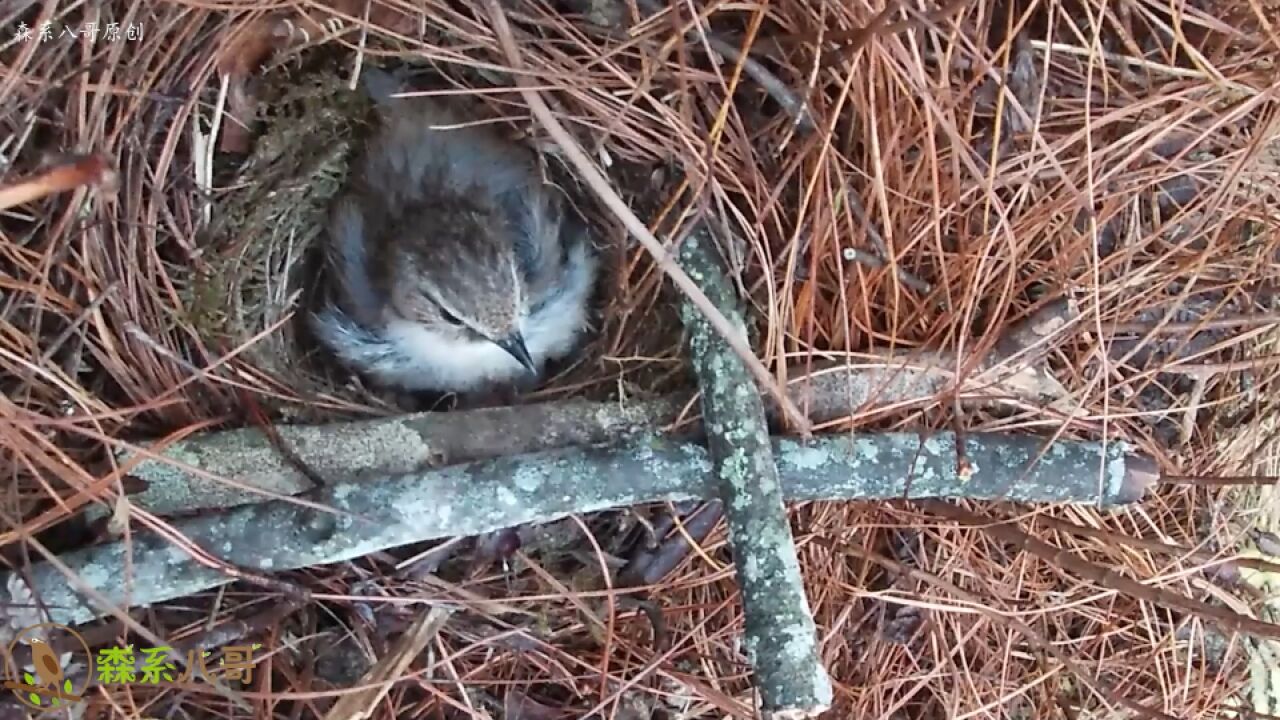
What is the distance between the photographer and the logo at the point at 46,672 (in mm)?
1810

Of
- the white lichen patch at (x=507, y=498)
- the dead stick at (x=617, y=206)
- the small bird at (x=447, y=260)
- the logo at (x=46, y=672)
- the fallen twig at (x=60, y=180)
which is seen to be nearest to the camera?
the fallen twig at (x=60, y=180)

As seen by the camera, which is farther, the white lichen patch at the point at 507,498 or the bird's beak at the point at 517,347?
the bird's beak at the point at 517,347

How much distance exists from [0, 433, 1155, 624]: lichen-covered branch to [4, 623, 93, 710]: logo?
0.13ft

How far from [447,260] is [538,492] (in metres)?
0.55

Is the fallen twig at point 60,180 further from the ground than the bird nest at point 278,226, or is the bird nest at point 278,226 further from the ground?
the fallen twig at point 60,180

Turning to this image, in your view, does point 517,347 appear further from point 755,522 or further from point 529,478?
point 755,522

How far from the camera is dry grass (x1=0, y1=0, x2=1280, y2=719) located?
1.92 m

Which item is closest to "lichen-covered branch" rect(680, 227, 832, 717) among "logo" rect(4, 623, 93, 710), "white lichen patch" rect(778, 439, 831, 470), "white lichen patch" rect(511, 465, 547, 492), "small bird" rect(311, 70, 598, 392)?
"white lichen patch" rect(778, 439, 831, 470)

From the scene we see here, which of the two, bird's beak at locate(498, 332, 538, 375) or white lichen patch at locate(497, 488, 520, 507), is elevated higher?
bird's beak at locate(498, 332, 538, 375)

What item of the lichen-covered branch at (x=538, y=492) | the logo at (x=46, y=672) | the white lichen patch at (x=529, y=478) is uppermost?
the white lichen patch at (x=529, y=478)

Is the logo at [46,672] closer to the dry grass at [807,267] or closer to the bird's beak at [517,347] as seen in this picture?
the dry grass at [807,267]

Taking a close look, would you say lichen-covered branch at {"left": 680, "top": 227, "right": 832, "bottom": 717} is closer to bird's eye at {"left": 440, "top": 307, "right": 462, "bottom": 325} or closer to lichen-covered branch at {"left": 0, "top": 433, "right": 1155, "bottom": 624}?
lichen-covered branch at {"left": 0, "top": 433, "right": 1155, "bottom": 624}

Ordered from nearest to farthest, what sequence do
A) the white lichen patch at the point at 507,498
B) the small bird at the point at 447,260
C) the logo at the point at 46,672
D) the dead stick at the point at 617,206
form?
the dead stick at the point at 617,206 → the logo at the point at 46,672 → the white lichen patch at the point at 507,498 → the small bird at the point at 447,260

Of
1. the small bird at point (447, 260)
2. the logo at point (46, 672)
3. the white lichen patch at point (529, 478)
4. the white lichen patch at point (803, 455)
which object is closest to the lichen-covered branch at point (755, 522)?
the white lichen patch at point (803, 455)
